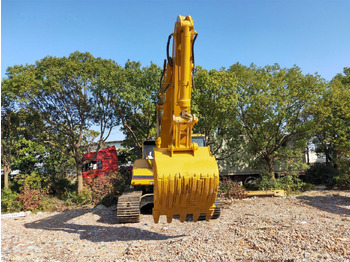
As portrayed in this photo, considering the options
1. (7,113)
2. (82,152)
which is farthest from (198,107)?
(7,113)

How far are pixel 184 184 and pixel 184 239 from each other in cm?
172

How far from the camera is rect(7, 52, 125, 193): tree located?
12148 mm

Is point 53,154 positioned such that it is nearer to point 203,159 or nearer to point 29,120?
point 29,120

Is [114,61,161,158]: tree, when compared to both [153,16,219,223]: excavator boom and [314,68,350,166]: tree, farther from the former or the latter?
[314,68,350,166]: tree

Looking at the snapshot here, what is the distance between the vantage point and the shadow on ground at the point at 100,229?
21.2 feet

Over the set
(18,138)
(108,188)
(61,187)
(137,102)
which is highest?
(137,102)

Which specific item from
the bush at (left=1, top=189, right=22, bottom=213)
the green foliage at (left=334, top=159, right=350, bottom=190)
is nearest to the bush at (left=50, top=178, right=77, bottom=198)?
the bush at (left=1, top=189, right=22, bottom=213)

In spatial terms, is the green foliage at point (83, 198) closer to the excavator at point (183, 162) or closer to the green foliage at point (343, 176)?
the excavator at point (183, 162)

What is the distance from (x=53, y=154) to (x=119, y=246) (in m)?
11.8

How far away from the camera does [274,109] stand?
536 inches

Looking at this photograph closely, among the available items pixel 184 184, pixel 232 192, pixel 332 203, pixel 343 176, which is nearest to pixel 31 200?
pixel 232 192

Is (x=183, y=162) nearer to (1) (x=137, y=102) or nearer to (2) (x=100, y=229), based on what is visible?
(2) (x=100, y=229)

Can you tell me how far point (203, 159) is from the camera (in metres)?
4.88

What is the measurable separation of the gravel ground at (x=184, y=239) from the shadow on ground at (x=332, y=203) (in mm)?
170
